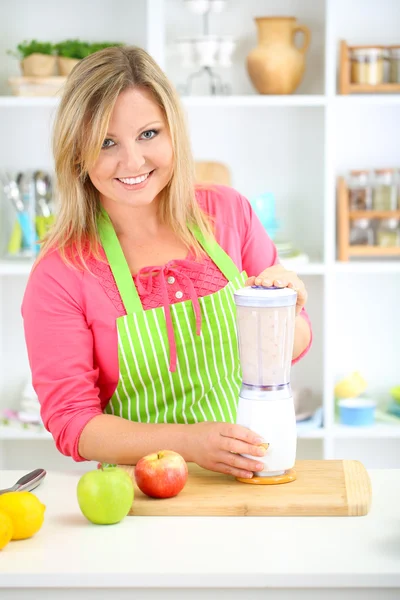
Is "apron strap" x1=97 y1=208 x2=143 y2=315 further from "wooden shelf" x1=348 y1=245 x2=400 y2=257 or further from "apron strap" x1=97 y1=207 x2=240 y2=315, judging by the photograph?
"wooden shelf" x1=348 y1=245 x2=400 y2=257

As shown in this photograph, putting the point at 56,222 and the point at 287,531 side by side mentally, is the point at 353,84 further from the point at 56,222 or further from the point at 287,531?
the point at 287,531

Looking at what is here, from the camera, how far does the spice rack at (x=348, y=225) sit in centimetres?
305

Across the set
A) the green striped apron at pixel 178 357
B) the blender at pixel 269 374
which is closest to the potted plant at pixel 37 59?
the green striped apron at pixel 178 357

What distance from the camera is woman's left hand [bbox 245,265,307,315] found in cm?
146

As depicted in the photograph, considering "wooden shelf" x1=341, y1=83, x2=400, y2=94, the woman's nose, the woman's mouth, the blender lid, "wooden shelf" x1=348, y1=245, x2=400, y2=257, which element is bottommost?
"wooden shelf" x1=348, y1=245, x2=400, y2=257

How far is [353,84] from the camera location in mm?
3031

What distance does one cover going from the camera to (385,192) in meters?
3.08

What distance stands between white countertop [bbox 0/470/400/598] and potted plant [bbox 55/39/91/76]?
199cm

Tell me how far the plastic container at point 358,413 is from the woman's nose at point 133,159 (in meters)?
1.68

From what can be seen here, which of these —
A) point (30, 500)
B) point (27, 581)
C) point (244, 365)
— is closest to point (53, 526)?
point (30, 500)

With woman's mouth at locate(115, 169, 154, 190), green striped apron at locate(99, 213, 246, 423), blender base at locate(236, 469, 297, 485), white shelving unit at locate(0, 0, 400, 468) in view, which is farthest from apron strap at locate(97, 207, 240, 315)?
white shelving unit at locate(0, 0, 400, 468)

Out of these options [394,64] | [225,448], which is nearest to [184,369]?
[225,448]

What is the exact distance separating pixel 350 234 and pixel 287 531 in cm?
197

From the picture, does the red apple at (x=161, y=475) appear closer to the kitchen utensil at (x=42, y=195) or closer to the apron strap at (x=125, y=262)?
the apron strap at (x=125, y=262)
